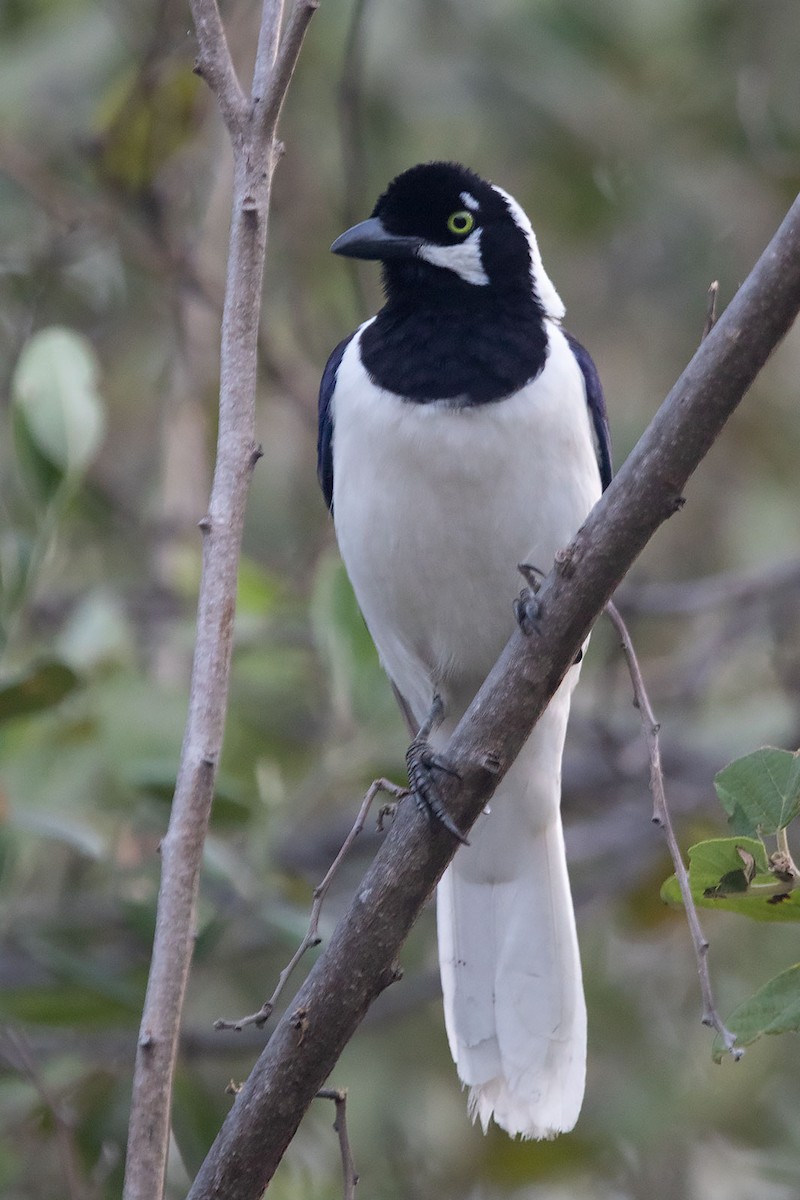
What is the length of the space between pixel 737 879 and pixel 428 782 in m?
0.60

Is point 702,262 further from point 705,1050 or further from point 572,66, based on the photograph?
point 705,1050

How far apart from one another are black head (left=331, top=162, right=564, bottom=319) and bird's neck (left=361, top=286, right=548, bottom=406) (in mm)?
30

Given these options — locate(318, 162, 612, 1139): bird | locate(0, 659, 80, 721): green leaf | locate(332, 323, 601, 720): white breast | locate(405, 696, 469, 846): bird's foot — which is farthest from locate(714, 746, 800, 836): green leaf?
locate(0, 659, 80, 721): green leaf

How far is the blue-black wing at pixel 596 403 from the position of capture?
3.67 meters

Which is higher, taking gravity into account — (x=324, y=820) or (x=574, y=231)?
(x=574, y=231)

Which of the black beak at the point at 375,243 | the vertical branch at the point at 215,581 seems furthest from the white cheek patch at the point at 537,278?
the vertical branch at the point at 215,581

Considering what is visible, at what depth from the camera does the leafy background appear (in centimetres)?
386

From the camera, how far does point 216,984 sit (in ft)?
16.7

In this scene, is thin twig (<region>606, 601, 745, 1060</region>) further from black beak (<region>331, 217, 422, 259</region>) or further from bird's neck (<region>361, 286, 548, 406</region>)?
black beak (<region>331, 217, 422, 259</region>)

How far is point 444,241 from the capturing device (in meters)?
3.71

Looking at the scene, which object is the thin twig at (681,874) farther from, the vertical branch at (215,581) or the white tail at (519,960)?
the white tail at (519,960)

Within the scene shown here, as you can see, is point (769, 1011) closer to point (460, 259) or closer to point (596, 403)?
point (596, 403)

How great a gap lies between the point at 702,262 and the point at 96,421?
331 cm

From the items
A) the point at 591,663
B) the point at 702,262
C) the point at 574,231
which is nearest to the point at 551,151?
the point at 574,231
